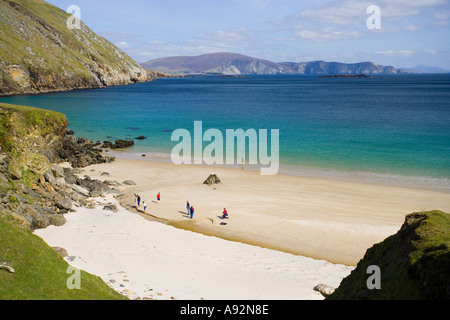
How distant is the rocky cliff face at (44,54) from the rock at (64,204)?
382 ft

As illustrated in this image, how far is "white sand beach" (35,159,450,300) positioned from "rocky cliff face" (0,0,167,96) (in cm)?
10819

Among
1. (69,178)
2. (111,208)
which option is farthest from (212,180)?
A: (69,178)

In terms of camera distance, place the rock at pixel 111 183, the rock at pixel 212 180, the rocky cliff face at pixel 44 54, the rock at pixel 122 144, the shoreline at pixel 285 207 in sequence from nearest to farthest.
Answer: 1. the shoreline at pixel 285 207
2. the rock at pixel 111 183
3. the rock at pixel 212 180
4. the rock at pixel 122 144
5. the rocky cliff face at pixel 44 54

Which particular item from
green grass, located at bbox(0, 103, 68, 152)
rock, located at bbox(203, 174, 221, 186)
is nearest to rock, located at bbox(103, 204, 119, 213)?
green grass, located at bbox(0, 103, 68, 152)

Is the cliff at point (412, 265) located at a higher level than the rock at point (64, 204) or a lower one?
higher

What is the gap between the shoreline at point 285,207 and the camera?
82.0 feet

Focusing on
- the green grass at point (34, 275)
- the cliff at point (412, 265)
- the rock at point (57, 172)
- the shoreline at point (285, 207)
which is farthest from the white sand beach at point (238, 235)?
the cliff at point (412, 265)

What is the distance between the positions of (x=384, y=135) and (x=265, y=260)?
53032 mm

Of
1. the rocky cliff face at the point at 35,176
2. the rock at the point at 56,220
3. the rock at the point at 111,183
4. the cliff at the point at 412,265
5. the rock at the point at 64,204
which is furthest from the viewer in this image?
the rock at the point at 111,183

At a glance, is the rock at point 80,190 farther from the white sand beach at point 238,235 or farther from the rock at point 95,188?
the white sand beach at point 238,235

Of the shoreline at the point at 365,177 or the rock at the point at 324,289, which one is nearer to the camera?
the rock at the point at 324,289

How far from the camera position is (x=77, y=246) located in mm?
21438
